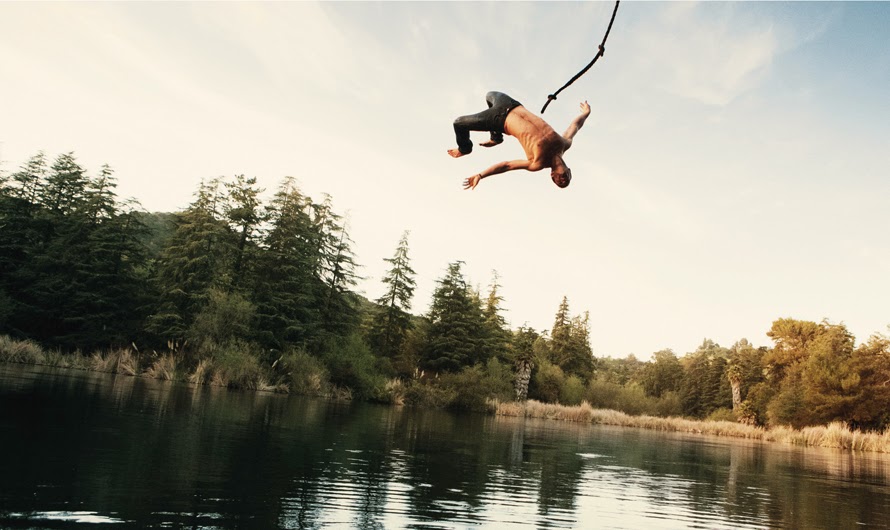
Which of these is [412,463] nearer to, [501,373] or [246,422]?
[246,422]

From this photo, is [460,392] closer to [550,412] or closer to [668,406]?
[550,412]

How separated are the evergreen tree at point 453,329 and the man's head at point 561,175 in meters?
54.8

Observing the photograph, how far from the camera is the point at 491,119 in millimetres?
5703

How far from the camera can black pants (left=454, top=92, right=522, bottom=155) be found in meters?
5.65

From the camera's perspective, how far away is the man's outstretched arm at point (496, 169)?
5.49 metres

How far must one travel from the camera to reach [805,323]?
68.5m

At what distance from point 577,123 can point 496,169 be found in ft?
3.19

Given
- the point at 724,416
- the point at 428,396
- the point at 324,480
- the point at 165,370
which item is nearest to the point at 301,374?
the point at 165,370

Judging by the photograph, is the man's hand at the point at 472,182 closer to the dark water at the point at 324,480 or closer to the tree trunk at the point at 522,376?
the dark water at the point at 324,480

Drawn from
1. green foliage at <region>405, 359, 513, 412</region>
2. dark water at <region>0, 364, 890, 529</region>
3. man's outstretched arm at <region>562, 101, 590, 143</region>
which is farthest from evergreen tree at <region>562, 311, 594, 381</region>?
man's outstretched arm at <region>562, 101, 590, 143</region>

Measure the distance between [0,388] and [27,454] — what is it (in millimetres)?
11171

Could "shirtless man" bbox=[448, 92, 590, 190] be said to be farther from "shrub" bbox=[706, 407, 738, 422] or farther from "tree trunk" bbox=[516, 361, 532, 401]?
"shrub" bbox=[706, 407, 738, 422]

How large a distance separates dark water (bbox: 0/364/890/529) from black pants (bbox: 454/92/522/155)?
15.5ft

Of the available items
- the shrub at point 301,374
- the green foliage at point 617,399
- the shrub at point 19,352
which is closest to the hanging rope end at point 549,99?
the shrub at point 301,374
